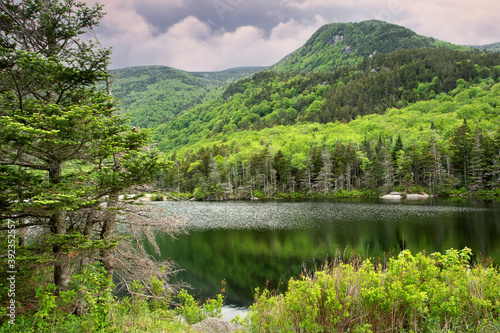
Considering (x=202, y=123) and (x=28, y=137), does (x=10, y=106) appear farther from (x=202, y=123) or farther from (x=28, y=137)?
(x=202, y=123)

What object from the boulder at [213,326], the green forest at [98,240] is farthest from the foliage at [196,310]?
the boulder at [213,326]

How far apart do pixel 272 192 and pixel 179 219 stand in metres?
70.2

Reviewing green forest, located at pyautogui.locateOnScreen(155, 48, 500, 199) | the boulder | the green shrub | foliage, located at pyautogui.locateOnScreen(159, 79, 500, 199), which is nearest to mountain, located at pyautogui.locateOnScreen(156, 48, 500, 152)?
green forest, located at pyautogui.locateOnScreen(155, 48, 500, 199)

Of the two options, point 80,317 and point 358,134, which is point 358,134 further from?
point 80,317

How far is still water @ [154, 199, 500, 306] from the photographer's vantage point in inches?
618

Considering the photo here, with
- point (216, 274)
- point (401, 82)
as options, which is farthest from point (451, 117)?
point (216, 274)

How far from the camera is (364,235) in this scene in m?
23.8

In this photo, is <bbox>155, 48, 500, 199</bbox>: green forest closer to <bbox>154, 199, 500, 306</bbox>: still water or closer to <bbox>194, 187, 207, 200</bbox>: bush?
<bbox>194, 187, 207, 200</bbox>: bush

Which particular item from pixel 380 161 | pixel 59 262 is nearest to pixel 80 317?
pixel 59 262

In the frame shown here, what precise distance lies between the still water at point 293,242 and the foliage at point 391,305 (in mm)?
5912

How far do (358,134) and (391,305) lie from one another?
10832 centimetres

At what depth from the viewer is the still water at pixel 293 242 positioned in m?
15.7

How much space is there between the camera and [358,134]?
10506 centimetres

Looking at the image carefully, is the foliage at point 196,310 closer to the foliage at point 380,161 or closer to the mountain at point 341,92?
the foliage at point 380,161
